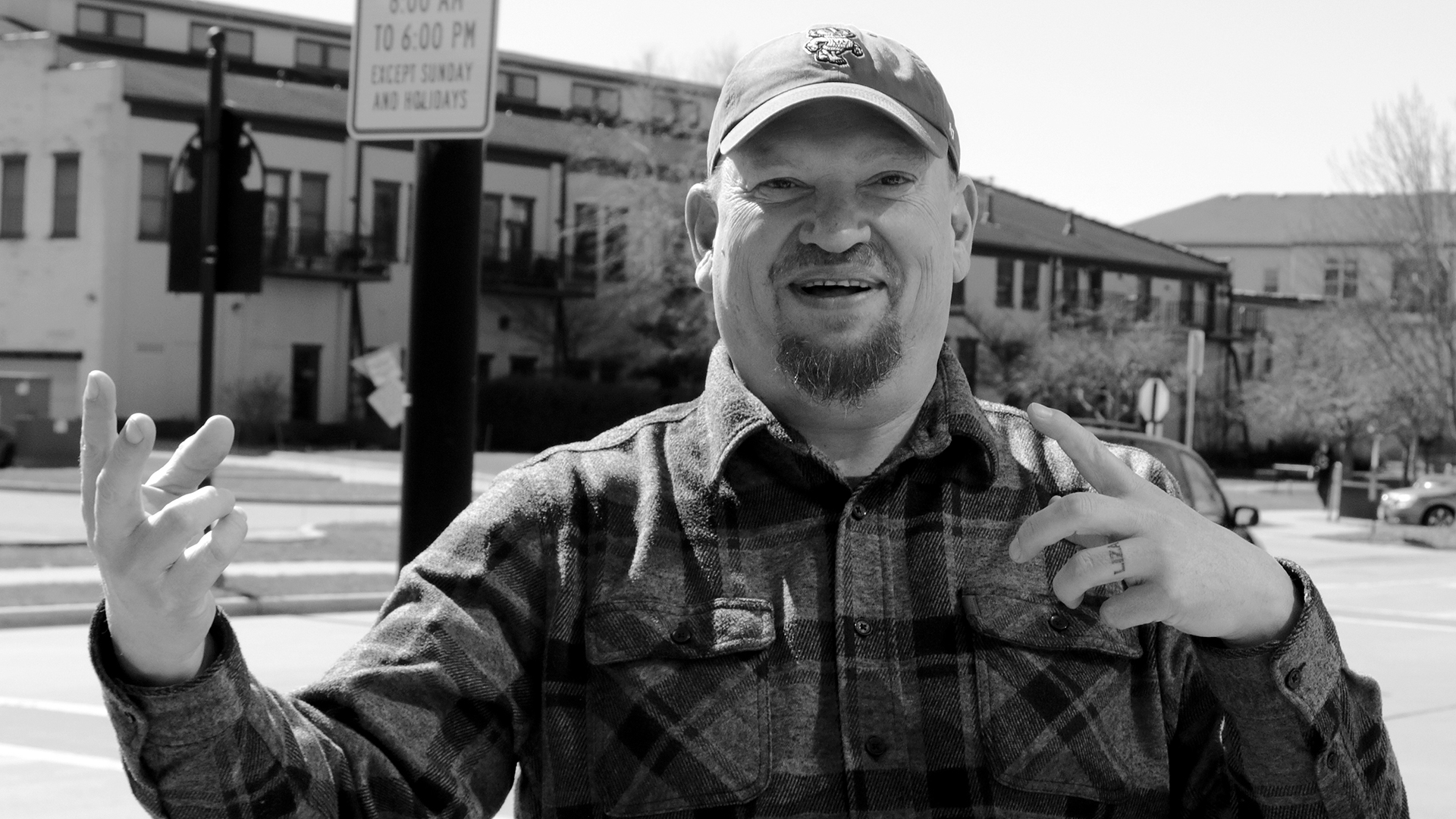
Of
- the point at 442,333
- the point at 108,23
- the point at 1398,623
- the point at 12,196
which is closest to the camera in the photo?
the point at 442,333

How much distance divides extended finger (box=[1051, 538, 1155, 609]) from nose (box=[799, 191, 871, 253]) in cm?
57

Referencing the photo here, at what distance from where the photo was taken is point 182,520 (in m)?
1.74

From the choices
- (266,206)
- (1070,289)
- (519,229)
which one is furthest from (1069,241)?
(266,206)

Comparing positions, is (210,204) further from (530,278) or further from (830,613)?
(530,278)

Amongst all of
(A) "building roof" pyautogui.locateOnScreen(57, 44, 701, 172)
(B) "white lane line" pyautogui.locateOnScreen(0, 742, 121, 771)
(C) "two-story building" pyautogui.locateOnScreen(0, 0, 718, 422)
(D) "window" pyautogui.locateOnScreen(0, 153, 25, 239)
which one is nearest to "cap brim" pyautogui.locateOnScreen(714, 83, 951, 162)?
(B) "white lane line" pyautogui.locateOnScreen(0, 742, 121, 771)

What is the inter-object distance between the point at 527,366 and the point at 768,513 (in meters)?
48.8

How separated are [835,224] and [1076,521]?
0.58 metres

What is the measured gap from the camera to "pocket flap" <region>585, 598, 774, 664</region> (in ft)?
7.13

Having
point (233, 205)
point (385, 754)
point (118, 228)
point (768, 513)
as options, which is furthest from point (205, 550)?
point (118, 228)

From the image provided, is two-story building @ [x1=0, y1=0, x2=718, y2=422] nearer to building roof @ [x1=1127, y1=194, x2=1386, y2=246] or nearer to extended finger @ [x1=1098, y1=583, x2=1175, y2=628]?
extended finger @ [x1=1098, y1=583, x2=1175, y2=628]

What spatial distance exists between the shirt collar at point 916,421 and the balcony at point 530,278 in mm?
47169

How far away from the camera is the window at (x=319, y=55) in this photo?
53312 millimetres

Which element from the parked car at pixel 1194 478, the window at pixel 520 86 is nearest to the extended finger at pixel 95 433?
the parked car at pixel 1194 478

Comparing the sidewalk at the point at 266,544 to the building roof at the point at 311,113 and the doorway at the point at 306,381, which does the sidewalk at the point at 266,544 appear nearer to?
the doorway at the point at 306,381
